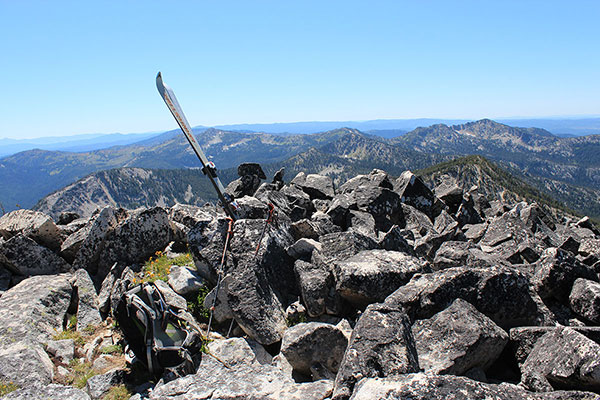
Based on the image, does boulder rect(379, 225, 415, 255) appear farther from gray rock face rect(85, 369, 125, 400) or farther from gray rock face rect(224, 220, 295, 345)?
gray rock face rect(85, 369, 125, 400)

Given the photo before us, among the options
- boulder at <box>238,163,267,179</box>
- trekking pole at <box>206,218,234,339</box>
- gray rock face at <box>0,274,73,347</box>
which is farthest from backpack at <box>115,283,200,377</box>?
boulder at <box>238,163,267,179</box>

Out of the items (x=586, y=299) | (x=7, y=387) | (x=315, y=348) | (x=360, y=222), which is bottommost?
(x=7, y=387)

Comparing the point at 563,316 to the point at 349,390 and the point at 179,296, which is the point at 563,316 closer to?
the point at 349,390

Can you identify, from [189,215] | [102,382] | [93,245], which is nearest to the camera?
[102,382]

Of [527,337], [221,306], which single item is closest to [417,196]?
[527,337]

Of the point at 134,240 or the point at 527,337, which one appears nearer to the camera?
the point at 527,337

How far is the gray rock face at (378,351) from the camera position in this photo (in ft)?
19.9

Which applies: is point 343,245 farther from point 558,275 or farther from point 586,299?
point 586,299

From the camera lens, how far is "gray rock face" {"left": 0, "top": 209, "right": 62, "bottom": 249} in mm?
14242

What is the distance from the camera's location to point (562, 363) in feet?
19.6

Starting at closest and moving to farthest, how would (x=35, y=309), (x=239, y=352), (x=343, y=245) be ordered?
(x=239, y=352) < (x=35, y=309) < (x=343, y=245)

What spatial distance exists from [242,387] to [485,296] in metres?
5.86

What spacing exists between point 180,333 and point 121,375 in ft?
5.16

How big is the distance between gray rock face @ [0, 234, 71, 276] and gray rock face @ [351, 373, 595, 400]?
1388 cm
